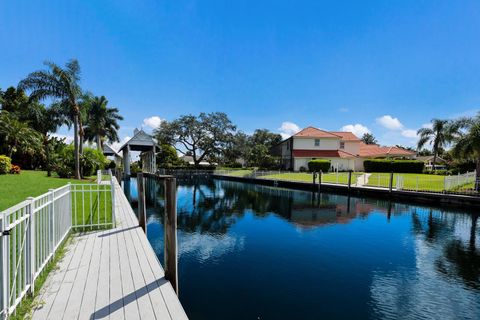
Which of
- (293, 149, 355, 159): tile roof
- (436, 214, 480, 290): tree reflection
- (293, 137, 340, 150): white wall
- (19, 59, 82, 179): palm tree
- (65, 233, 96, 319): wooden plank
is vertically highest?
(19, 59, 82, 179): palm tree

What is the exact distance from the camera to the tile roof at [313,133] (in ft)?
132

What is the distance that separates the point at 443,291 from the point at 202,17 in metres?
15.1

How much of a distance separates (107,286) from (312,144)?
3916 cm

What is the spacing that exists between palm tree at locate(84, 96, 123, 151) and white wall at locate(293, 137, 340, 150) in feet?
93.2

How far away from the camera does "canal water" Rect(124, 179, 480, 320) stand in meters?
5.38

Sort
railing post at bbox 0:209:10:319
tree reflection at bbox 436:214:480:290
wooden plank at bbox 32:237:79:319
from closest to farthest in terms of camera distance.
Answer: railing post at bbox 0:209:10:319 < wooden plank at bbox 32:237:79:319 < tree reflection at bbox 436:214:480:290

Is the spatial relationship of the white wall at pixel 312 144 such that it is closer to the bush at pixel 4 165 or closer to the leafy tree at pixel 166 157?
the leafy tree at pixel 166 157

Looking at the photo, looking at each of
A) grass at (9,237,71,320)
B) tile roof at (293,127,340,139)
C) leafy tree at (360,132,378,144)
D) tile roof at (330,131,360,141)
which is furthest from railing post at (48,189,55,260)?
leafy tree at (360,132,378,144)

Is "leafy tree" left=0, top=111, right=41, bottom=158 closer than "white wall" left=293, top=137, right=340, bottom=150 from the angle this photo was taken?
Yes

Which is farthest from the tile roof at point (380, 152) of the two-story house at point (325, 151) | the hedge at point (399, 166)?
the hedge at point (399, 166)

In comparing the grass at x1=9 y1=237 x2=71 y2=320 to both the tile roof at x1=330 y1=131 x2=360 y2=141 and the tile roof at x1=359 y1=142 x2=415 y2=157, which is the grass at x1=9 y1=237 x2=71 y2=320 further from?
the tile roof at x1=359 y1=142 x2=415 y2=157

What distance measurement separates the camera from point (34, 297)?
11.2ft

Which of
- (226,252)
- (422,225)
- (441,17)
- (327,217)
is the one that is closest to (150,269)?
(226,252)

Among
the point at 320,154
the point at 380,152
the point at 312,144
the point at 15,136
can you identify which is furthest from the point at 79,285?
the point at 380,152
